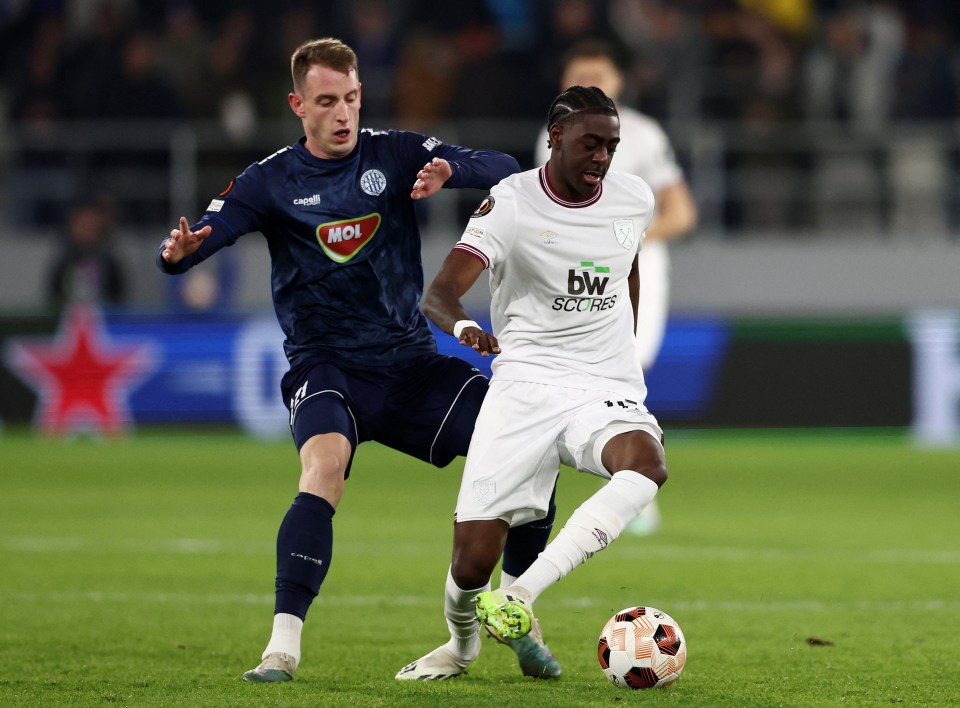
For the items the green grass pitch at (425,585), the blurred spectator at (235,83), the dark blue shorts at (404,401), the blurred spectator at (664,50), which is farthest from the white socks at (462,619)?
the blurred spectator at (235,83)

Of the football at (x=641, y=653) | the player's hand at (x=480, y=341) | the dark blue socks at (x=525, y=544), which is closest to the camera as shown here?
the player's hand at (x=480, y=341)

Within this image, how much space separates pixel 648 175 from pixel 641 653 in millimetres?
4423

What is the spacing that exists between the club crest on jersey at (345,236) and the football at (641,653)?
1.58m

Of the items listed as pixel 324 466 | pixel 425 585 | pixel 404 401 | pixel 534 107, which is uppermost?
pixel 534 107

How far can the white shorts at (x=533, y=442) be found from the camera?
506cm

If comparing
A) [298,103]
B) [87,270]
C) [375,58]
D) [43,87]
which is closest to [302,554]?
[298,103]

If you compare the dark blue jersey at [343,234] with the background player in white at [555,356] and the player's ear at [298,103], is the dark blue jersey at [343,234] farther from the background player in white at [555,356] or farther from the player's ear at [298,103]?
the background player in white at [555,356]

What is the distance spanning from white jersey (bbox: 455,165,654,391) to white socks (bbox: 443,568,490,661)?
27.2 inches

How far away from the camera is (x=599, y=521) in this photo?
16.1 feet

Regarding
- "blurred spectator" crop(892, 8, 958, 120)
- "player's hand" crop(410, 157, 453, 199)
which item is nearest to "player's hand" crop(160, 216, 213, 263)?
"player's hand" crop(410, 157, 453, 199)

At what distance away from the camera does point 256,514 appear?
33.6ft

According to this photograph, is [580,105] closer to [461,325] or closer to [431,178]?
[431,178]

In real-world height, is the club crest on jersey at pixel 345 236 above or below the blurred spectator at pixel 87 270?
below

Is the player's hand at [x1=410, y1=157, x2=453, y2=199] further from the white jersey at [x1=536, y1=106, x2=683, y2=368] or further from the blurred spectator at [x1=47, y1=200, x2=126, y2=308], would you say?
the blurred spectator at [x1=47, y1=200, x2=126, y2=308]
